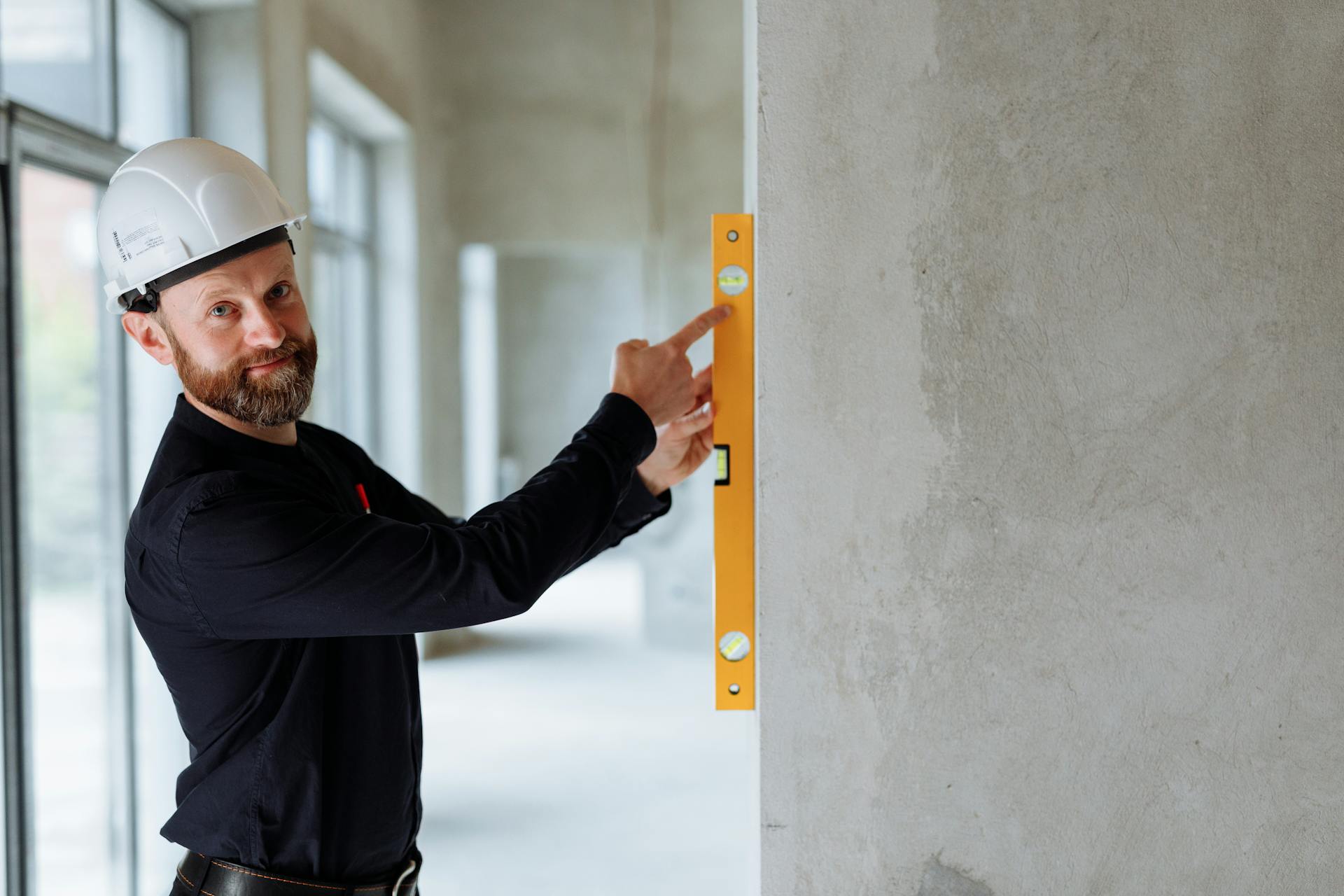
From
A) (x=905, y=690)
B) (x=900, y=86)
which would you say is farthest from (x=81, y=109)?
(x=905, y=690)

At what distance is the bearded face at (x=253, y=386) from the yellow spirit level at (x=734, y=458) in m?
0.51

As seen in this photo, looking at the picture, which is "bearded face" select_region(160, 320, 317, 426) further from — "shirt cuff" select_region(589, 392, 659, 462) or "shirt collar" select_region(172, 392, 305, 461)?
"shirt cuff" select_region(589, 392, 659, 462)

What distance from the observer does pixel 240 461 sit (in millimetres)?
1277

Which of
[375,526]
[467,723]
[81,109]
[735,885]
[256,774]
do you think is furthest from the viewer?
[467,723]

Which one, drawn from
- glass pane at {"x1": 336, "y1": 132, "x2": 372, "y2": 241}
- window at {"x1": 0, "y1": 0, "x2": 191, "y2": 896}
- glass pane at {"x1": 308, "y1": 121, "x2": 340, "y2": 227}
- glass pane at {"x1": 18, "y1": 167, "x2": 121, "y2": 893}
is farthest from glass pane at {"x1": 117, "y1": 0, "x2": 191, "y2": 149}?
glass pane at {"x1": 336, "y1": 132, "x2": 372, "y2": 241}

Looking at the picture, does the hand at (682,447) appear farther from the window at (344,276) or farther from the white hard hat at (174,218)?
the window at (344,276)

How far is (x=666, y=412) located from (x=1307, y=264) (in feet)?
2.39

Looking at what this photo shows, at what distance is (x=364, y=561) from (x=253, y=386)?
314 millimetres

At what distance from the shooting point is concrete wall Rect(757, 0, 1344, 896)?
1122mm

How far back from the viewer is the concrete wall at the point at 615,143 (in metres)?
6.16

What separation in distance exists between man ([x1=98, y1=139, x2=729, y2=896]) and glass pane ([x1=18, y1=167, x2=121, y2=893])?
150 centimetres

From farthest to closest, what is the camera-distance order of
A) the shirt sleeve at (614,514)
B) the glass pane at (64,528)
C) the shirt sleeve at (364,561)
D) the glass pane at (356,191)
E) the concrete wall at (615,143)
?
the concrete wall at (615,143) < the glass pane at (356,191) < the glass pane at (64,528) < the shirt sleeve at (614,514) < the shirt sleeve at (364,561)

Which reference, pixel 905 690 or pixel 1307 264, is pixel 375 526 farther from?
pixel 1307 264

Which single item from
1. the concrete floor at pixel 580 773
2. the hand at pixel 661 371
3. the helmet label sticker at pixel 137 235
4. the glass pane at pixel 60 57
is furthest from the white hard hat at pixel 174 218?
the glass pane at pixel 60 57
